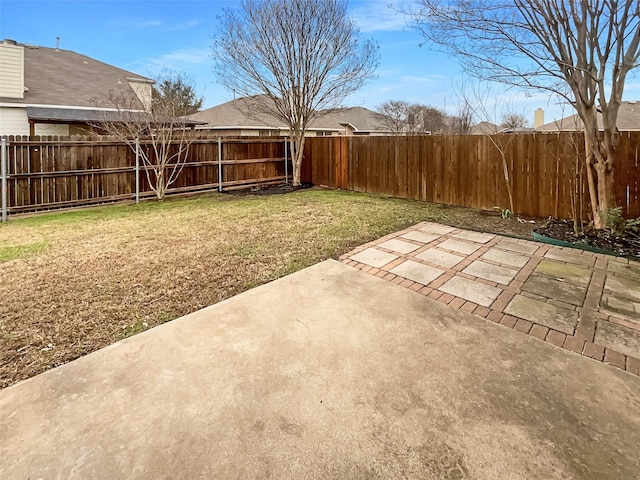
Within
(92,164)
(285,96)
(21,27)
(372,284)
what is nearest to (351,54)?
(285,96)

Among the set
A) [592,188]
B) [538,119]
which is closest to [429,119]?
[538,119]

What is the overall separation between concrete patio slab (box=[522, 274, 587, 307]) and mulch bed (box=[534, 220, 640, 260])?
151cm

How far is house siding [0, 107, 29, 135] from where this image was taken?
10906 millimetres

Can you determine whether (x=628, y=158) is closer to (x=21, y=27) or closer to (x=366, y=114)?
(x=21, y=27)

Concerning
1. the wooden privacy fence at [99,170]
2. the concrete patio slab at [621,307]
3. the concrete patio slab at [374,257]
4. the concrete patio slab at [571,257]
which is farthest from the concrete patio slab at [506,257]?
the wooden privacy fence at [99,170]

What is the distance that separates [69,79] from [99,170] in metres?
7.79

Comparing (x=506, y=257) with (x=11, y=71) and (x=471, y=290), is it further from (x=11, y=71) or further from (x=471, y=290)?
(x=11, y=71)

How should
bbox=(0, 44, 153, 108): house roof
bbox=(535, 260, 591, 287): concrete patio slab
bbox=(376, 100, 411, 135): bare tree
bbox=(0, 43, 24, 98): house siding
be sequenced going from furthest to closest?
bbox=(376, 100, 411, 135): bare tree < bbox=(0, 44, 153, 108): house roof < bbox=(0, 43, 24, 98): house siding < bbox=(535, 260, 591, 287): concrete patio slab

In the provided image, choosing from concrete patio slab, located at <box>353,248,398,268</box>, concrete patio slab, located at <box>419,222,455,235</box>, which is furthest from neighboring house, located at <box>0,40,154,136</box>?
concrete patio slab, located at <box>353,248,398,268</box>

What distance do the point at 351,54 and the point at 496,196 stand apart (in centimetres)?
574

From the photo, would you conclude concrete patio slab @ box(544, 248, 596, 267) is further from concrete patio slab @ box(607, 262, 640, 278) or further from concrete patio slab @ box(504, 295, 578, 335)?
concrete patio slab @ box(504, 295, 578, 335)

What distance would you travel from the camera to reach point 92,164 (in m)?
7.70

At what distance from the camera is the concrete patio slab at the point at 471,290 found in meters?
3.14

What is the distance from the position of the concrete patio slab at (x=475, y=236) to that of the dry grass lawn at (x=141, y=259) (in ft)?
3.00
